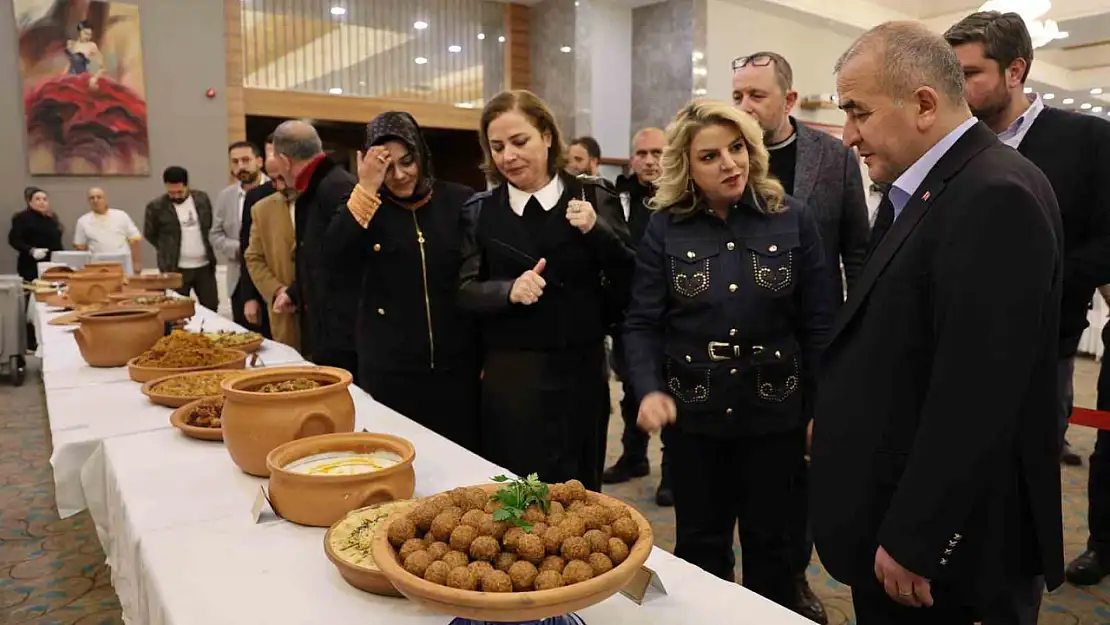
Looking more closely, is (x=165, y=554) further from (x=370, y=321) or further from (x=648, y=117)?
(x=648, y=117)

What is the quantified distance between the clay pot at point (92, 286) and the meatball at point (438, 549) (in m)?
3.12

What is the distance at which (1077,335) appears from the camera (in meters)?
2.14

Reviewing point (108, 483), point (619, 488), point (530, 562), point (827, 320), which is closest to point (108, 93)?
point (619, 488)

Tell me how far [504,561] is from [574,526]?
8 cm

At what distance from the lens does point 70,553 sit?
3.02 m

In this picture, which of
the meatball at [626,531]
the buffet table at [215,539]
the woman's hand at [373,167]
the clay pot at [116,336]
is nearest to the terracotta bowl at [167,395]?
the buffet table at [215,539]

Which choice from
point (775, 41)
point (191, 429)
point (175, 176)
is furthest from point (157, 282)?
point (775, 41)

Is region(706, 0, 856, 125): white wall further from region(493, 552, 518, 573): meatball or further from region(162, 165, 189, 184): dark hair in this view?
region(493, 552, 518, 573): meatball

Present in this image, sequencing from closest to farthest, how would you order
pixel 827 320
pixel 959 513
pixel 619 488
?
pixel 959 513, pixel 827 320, pixel 619 488

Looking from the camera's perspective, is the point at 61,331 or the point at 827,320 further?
the point at 61,331

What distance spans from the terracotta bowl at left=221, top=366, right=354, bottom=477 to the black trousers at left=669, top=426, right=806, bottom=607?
34.4 inches

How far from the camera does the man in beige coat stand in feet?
11.8

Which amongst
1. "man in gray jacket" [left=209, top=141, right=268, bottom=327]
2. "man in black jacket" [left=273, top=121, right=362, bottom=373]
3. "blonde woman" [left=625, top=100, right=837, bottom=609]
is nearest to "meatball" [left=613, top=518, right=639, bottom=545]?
"blonde woman" [left=625, top=100, right=837, bottom=609]

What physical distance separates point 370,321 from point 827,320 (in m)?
1.25
